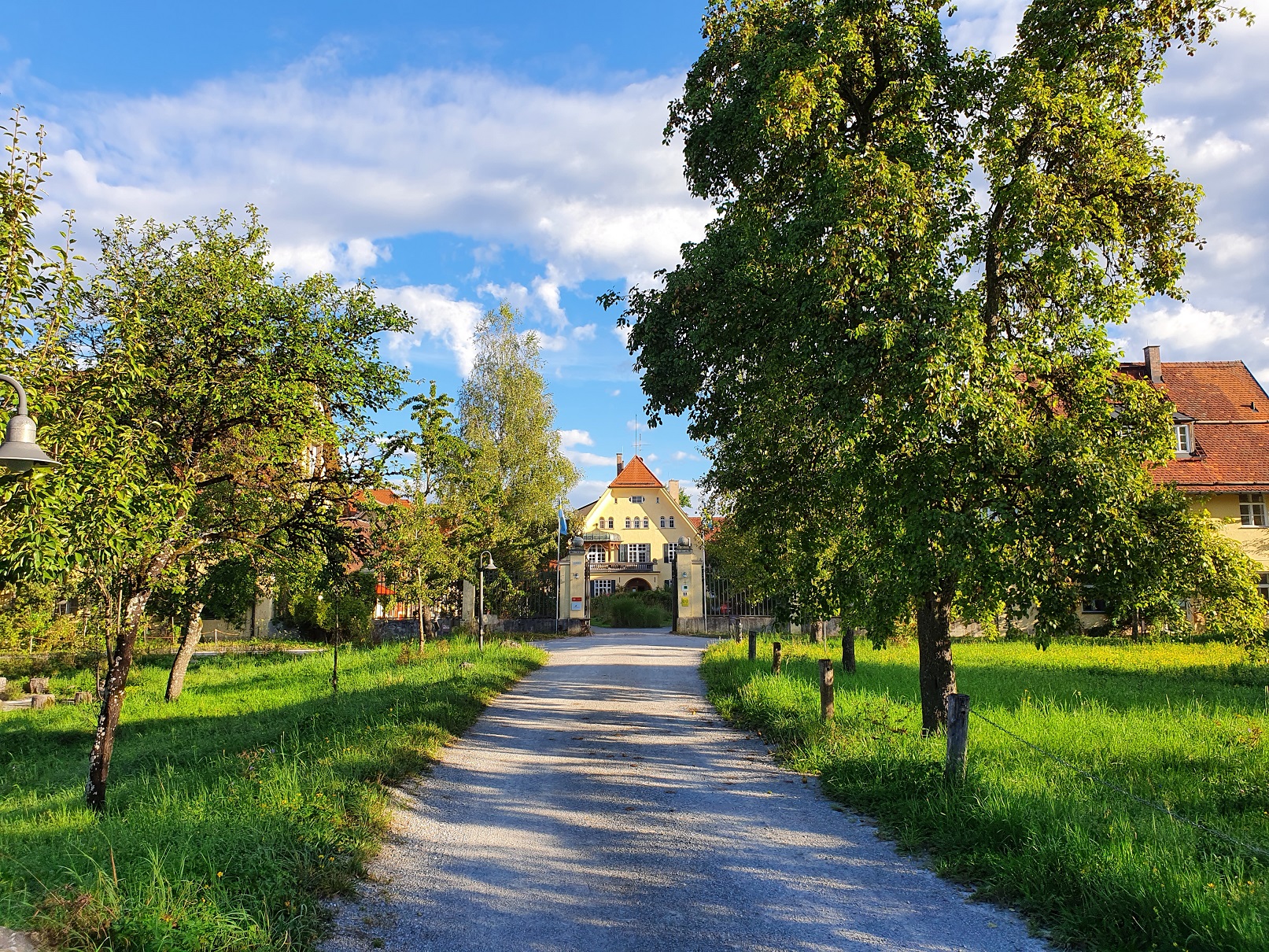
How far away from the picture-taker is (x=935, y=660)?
408 inches

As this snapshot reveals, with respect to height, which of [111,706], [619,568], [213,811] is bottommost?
[213,811]

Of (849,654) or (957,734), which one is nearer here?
(957,734)

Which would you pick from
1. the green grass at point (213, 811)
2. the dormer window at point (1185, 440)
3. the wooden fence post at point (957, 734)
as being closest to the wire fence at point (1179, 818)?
the wooden fence post at point (957, 734)

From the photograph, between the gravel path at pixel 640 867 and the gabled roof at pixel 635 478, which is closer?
the gravel path at pixel 640 867

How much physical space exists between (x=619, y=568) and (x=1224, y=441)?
3549 cm

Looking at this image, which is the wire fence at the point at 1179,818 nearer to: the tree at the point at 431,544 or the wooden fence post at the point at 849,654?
the wooden fence post at the point at 849,654

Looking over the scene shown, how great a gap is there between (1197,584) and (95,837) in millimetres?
10066

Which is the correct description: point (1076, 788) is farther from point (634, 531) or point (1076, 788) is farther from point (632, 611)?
point (634, 531)

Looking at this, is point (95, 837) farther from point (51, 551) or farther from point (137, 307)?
point (137, 307)

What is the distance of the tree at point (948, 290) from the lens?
314 inches

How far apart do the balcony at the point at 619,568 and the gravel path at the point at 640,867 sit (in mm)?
43886

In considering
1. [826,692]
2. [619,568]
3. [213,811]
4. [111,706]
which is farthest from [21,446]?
[619,568]

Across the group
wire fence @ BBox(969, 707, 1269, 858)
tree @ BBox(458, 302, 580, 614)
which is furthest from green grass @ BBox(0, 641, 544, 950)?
tree @ BBox(458, 302, 580, 614)

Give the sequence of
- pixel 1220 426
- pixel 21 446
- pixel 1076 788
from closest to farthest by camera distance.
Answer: pixel 21 446, pixel 1076 788, pixel 1220 426
